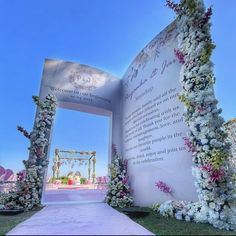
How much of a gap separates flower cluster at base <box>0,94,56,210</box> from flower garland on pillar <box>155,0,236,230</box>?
112 inches

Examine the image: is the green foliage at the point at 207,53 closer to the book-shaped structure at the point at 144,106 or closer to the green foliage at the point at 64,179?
the book-shaped structure at the point at 144,106

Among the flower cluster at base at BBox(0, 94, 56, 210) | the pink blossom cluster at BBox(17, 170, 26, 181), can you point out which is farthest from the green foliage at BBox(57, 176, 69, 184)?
the pink blossom cluster at BBox(17, 170, 26, 181)

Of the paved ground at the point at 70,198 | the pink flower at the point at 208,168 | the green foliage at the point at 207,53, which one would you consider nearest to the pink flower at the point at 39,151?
the paved ground at the point at 70,198

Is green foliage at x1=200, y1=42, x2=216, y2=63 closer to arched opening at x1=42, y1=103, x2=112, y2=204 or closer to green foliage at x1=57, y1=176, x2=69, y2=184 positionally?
arched opening at x1=42, y1=103, x2=112, y2=204

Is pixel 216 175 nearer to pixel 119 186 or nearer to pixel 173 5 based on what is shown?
pixel 119 186

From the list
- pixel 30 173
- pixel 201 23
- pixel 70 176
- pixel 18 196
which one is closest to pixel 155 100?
pixel 201 23

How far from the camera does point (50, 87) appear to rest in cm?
512

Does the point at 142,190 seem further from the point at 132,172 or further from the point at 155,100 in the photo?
the point at 155,100

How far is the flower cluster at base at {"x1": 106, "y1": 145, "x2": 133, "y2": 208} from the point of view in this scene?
4465 millimetres

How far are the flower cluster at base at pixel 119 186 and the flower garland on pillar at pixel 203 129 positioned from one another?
1607mm

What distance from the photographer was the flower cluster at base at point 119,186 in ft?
14.6

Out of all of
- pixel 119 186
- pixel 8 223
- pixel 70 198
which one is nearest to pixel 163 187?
pixel 119 186

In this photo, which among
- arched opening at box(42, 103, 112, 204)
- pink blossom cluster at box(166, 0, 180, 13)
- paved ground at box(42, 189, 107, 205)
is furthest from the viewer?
arched opening at box(42, 103, 112, 204)

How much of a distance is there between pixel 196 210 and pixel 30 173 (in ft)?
11.3
